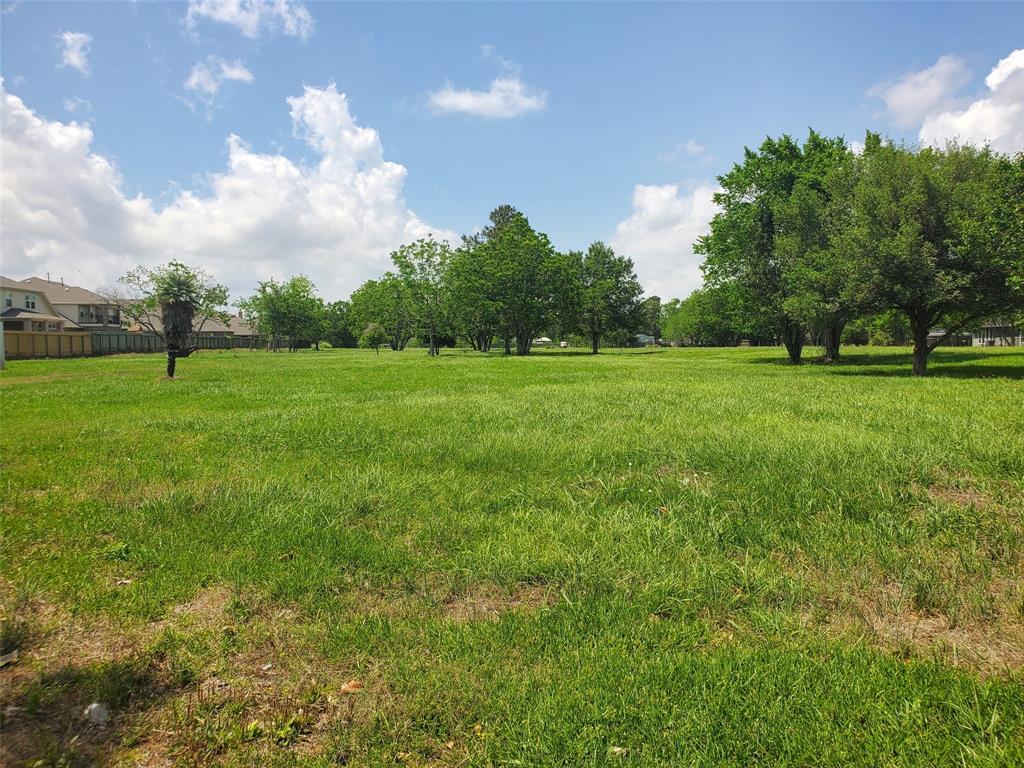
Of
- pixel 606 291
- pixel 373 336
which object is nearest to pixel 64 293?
pixel 373 336

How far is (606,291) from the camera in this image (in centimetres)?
6619

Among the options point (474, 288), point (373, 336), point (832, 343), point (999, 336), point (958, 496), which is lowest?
point (958, 496)

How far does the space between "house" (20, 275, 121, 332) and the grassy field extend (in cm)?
8205

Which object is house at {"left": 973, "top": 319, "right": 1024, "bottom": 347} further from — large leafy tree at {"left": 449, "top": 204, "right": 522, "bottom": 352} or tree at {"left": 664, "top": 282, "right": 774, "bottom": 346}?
large leafy tree at {"left": 449, "top": 204, "right": 522, "bottom": 352}

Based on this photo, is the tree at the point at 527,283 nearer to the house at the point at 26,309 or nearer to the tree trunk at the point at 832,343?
the tree trunk at the point at 832,343

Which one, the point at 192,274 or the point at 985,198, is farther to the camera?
the point at 192,274

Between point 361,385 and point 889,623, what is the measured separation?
1797cm

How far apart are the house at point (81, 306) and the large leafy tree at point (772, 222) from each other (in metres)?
76.6

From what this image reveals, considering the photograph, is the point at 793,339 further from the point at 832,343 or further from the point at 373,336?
the point at 373,336

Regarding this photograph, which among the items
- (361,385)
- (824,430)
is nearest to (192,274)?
(361,385)

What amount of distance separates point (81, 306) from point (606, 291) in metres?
73.0

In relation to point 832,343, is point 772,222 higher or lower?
higher

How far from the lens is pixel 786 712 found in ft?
8.60

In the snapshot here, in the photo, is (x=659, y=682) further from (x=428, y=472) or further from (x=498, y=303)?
(x=498, y=303)
